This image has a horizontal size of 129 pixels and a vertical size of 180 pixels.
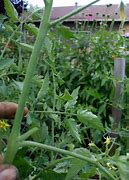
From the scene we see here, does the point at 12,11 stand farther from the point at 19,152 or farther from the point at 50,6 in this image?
the point at 19,152

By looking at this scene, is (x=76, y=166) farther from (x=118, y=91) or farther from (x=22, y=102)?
(x=118, y=91)

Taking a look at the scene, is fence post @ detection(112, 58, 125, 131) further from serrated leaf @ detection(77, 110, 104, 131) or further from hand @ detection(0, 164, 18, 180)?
hand @ detection(0, 164, 18, 180)

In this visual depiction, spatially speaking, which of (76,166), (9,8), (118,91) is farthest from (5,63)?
(118,91)

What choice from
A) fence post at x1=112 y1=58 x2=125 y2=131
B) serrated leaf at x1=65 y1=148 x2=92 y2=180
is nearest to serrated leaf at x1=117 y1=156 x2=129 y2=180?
serrated leaf at x1=65 y1=148 x2=92 y2=180

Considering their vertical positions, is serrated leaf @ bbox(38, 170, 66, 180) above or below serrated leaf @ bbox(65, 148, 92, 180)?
below

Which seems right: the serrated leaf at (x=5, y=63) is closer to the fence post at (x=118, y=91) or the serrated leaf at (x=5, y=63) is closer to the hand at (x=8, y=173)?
the hand at (x=8, y=173)

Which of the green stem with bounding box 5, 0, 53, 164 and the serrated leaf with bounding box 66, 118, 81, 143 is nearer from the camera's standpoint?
the green stem with bounding box 5, 0, 53, 164

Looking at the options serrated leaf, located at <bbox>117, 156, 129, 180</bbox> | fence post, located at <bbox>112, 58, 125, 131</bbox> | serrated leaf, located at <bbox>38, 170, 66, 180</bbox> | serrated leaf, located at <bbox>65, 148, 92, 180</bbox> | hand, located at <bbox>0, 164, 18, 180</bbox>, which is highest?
hand, located at <bbox>0, 164, 18, 180</bbox>

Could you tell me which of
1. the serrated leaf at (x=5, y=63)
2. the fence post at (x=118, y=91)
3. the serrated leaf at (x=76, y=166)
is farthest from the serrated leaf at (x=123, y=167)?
the fence post at (x=118, y=91)

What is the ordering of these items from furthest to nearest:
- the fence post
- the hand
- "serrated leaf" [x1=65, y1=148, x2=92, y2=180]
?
1. the fence post
2. "serrated leaf" [x1=65, y1=148, x2=92, y2=180]
3. the hand

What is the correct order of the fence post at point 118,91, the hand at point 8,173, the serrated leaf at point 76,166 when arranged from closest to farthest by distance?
the hand at point 8,173 → the serrated leaf at point 76,166 → the fence post at point 118,91

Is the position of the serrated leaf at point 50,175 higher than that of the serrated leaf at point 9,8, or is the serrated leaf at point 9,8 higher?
the serrated leaf at point 9,8

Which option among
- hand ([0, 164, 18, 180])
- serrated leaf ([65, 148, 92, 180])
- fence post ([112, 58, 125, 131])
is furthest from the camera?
fence post ([112, 58, 125, 131])

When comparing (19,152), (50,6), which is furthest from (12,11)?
(19,152)
